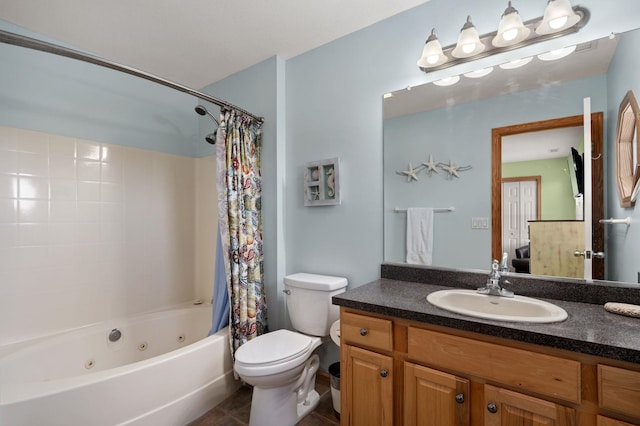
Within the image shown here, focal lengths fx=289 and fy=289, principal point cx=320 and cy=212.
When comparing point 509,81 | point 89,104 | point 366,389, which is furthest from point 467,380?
point 89,104

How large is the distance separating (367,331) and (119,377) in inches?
50.6

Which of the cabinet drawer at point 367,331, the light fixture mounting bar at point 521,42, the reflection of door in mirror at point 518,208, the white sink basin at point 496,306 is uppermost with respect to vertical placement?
the light fixture mounting bar at point 521,42

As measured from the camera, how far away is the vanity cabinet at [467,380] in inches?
34.0

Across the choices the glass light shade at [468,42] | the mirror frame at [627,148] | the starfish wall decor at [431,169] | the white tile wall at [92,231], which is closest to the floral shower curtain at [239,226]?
the white tile wall at [92,231]

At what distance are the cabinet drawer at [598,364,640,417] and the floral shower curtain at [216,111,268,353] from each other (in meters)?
1.80

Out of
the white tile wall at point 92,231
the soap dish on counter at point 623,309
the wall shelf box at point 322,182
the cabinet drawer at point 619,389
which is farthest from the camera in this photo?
the wall shelf box at point 322,182

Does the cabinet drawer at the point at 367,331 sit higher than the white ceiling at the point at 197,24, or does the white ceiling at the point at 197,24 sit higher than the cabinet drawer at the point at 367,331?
the white ceiling at the point at 197,24

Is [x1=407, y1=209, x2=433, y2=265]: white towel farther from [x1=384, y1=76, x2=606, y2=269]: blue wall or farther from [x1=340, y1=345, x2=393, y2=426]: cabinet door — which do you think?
[x1=340, y1=345, x2=393, y2=426]: cabinet door

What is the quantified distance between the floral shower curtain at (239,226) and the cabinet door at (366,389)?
0.92 meters

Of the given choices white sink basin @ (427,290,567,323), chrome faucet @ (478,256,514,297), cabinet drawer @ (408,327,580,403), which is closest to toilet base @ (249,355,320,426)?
cabinet drawer @ (408,327,580,403)

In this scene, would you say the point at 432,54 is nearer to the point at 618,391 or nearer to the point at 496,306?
the point at 496,306

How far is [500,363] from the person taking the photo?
3.28 feet

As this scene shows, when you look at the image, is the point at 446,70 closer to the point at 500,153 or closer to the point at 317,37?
the point at 500,153

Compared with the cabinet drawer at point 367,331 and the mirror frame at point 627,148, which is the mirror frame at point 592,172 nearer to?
the mirror frame at point 627,148
